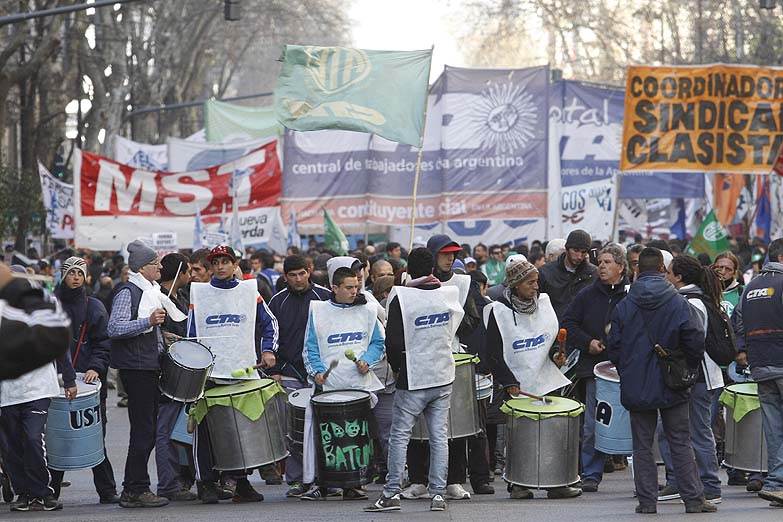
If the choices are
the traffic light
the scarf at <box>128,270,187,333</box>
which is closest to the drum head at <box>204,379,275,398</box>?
the scarf at <box>128,270,187,333</box>

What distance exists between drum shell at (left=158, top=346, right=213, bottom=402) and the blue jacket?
2706mm

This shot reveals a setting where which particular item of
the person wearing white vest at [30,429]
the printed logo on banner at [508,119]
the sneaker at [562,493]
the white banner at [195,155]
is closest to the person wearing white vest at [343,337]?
the sneaker at [562,493]

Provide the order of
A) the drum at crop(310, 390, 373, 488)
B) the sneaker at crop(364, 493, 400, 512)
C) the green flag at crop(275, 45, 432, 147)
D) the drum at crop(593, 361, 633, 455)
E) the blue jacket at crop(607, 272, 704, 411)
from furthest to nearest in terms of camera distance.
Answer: the green flag at crop(275, 45, 432, 147), the drum at crop(593, 361, 633, 455), the drum at crop(310, 390, 373, 488), the sneaker at crop(364, 493, 400, 512), the blue jacket at crop(607, 272, 704, 411)

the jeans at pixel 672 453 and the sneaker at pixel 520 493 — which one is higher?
the jeans at pixel 672 453

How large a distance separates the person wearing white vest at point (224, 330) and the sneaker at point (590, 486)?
2.38m

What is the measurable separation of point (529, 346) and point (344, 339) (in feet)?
4.09

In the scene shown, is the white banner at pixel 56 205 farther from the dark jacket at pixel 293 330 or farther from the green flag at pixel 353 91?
the dark jacket at pixel 293 330

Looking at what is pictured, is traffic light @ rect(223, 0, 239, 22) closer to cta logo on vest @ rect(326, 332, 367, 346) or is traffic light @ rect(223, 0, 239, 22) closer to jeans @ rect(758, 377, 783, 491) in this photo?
cta logo on vest @ rect(326, 332, 367, 346)

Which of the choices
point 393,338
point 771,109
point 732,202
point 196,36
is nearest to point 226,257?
point 393,338

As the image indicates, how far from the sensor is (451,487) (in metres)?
10.2

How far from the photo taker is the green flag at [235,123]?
33.7 metres

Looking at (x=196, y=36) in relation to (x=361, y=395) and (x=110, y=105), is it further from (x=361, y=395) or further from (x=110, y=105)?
(x=361, y=395)

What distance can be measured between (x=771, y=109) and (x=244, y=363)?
12.2m

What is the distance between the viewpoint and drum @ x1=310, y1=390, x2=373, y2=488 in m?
9.78
